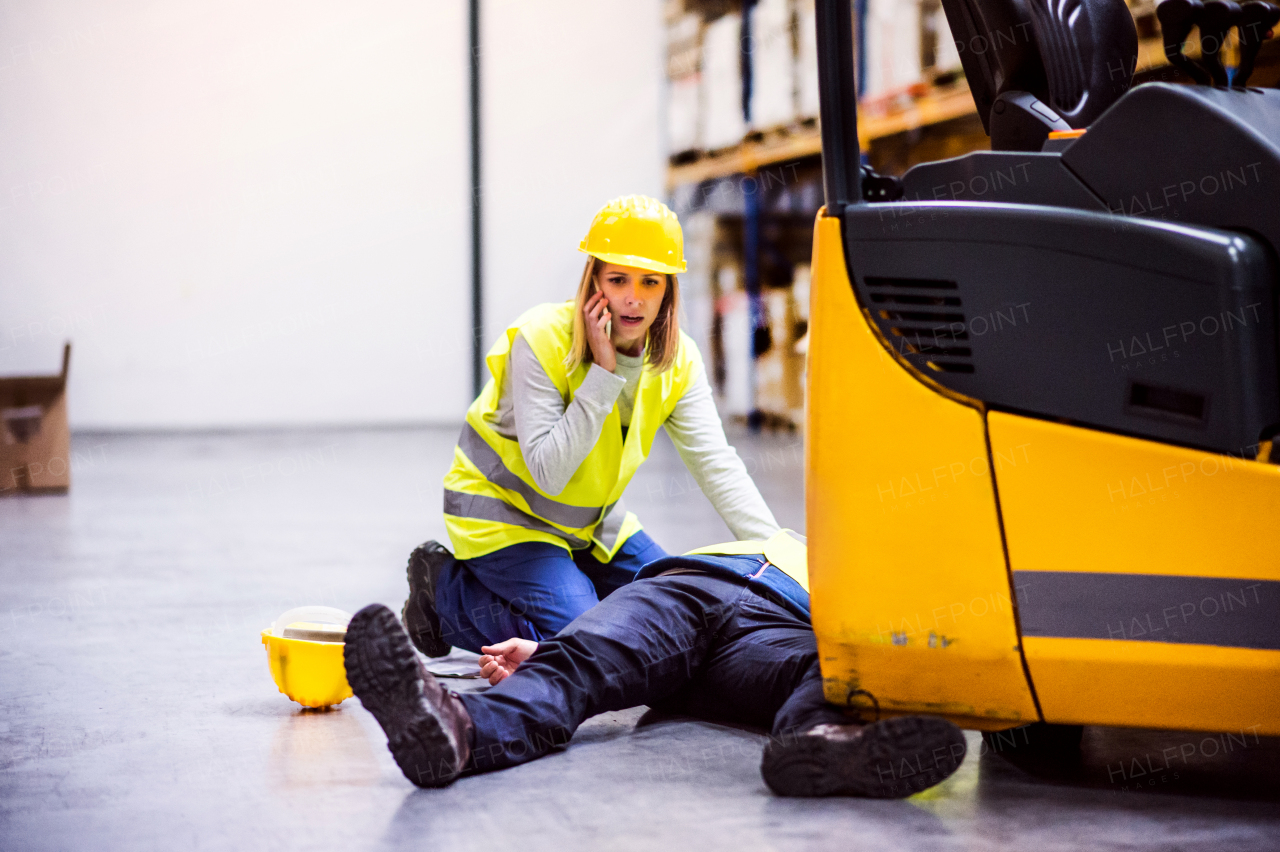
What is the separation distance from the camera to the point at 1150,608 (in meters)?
1.79

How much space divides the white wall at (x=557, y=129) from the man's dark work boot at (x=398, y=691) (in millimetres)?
7886

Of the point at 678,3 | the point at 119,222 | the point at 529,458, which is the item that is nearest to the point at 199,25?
the point at 119,222

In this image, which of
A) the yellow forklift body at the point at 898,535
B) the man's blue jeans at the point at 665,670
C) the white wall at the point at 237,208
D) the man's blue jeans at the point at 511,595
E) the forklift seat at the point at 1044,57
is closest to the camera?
the yellow forklift body at the point at 898,535

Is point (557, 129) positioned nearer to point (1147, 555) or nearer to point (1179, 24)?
point (1179, 24)

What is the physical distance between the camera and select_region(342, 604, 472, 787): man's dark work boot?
1885mm

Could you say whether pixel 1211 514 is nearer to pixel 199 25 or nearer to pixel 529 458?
pixel 529 458

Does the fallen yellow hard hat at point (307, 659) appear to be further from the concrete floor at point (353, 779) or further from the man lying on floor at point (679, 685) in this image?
the man lying on floor at point (679, 685)

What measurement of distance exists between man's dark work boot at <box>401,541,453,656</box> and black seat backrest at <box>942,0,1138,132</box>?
1.62m

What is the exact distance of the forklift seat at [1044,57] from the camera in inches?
86.8

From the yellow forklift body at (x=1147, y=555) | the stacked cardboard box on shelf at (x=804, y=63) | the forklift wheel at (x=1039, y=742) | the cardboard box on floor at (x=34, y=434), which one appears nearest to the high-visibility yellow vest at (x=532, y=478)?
the forklift wheel at (x=1039, y=742)

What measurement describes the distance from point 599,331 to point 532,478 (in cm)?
40

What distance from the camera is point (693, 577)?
2.40 meters

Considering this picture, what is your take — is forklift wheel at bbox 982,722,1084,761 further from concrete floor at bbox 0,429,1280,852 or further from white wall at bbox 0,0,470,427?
white wall at bbox 0,0,470,427

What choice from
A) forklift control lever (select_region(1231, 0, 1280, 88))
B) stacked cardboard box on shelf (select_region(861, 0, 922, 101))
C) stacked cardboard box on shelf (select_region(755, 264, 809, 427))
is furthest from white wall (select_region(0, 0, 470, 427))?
forklift control lever (select_region(1231, 0, 1280, 88))
